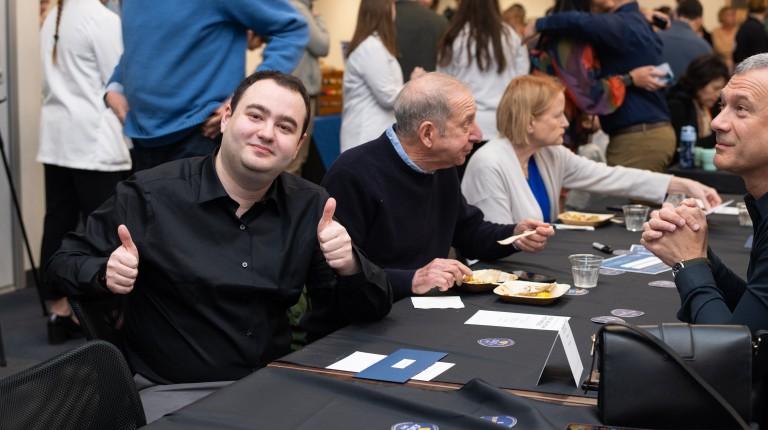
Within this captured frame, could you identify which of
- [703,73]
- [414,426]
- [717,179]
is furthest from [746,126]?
[703,73]

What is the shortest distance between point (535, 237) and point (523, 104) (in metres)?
0.84

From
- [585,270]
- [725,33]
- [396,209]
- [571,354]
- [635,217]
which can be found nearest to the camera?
[571,354]

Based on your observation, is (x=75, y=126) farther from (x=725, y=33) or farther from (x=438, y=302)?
(x=725, y=33)

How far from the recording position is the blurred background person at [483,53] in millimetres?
4770

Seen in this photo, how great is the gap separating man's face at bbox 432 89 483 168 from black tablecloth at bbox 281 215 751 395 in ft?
1.20

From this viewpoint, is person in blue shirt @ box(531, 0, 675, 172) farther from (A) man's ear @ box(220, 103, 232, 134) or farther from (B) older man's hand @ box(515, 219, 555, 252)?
(A) man's ear @ box(220, 103, 232, 134)

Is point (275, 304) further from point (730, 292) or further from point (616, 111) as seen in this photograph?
point (616, 111)

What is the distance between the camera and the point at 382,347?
1925 mm

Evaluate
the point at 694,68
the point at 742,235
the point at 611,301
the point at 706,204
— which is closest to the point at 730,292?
the point at 611,301

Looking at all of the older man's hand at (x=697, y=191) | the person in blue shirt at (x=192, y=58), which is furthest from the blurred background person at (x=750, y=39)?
the person in blue shirt at (x=192, y=58)

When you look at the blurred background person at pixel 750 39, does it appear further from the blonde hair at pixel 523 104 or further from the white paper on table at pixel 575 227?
the white paper on table at pixel 575 227

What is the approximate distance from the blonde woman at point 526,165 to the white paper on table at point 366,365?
166 cm

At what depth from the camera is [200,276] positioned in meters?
2.10

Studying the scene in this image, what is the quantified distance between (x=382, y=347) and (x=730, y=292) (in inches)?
28.9
